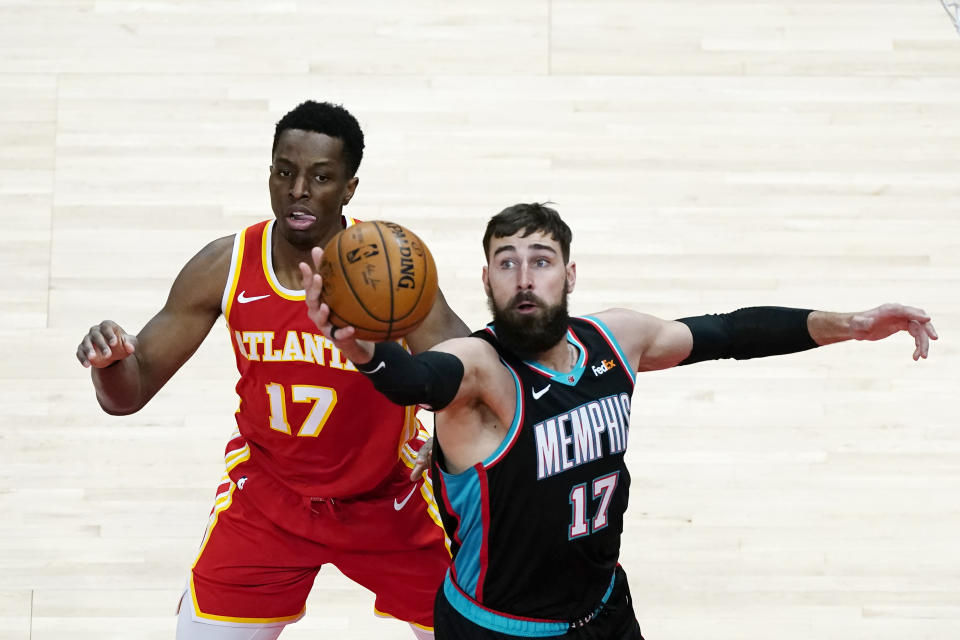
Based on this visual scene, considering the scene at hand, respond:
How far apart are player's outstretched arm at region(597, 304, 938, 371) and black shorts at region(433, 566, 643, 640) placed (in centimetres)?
58

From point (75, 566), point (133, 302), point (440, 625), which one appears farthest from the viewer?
point (133, 302)

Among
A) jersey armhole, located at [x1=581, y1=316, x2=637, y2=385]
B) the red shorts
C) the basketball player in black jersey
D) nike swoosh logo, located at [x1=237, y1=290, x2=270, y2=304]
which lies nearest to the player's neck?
the basketball player in black jersey

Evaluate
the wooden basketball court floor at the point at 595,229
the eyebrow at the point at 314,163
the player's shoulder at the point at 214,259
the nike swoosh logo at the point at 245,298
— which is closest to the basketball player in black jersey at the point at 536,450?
the eyebrow at the point at 314,163

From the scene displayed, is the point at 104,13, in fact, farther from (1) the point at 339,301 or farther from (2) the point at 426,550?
(1) the point at 339,301

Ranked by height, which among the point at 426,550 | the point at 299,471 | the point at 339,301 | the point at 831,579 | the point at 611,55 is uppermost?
the point at 611,55

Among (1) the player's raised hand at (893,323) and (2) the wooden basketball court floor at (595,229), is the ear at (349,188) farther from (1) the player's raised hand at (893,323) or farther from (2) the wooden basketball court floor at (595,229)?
(2) the wooden basketball court floor at (595,229)

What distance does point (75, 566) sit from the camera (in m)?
4.45

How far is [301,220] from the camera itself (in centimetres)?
296

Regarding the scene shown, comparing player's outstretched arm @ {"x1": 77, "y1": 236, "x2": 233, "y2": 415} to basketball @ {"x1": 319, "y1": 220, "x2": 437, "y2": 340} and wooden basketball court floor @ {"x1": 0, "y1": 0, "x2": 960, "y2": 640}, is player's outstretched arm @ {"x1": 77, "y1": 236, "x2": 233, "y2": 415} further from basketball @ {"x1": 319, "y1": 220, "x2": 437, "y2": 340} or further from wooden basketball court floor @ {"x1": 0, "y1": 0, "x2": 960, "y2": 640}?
wooden basketball court floor @ {"x1": 0, "y1": 0, "x2": 960, "y2": 640}

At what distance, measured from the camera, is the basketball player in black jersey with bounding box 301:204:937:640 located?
263cm

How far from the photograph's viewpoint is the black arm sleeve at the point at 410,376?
229cm

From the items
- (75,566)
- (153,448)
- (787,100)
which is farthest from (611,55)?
(75,566)

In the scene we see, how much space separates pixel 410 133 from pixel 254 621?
2.57 meters

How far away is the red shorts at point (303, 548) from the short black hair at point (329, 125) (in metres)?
0.84
